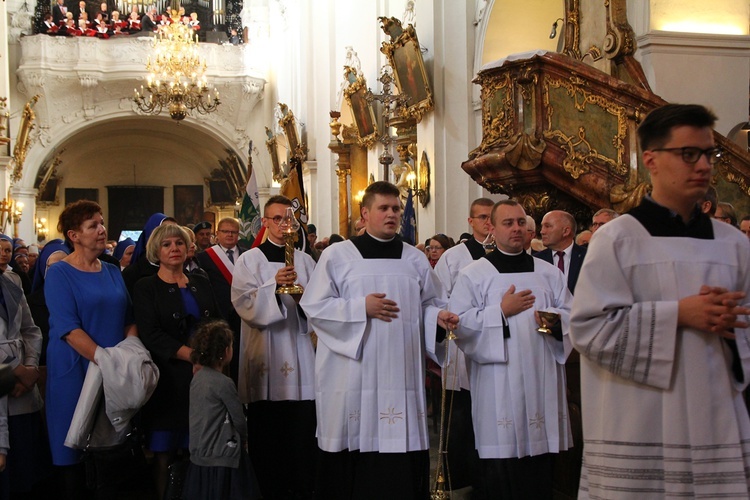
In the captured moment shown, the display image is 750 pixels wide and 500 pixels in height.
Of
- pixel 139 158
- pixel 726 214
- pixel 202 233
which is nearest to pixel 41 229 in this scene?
pixel 139 158

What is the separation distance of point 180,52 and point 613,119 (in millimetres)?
18127

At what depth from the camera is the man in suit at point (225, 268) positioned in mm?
6613

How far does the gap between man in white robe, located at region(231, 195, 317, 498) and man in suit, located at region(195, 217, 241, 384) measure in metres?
0.64

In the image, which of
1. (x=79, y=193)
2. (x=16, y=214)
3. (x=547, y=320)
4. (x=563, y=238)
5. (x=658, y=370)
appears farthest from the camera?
(x=79, y=193)

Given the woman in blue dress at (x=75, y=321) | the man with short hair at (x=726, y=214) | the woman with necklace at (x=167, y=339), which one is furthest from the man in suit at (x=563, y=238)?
the woman in blue dress at (x=75, y=321)

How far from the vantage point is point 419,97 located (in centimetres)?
1310

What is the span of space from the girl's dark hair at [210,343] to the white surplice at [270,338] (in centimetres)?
76

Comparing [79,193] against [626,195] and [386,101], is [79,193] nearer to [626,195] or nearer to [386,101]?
[386,101]

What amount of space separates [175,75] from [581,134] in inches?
684

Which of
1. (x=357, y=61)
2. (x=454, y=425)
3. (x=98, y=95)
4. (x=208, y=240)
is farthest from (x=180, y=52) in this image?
(x=454, y=425)

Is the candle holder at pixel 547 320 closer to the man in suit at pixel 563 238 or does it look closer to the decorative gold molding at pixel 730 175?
the man in suit at pixel 563 238

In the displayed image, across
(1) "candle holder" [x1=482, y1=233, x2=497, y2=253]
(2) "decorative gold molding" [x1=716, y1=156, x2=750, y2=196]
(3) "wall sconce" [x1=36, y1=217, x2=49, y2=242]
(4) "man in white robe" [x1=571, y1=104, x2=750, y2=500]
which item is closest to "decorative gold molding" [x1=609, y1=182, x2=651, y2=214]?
(2) "decorative gold molding" [x1=716, y1=156, x2=750, y2=196]

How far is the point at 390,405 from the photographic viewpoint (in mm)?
Result: 4781

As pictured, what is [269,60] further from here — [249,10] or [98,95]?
[98,95]
